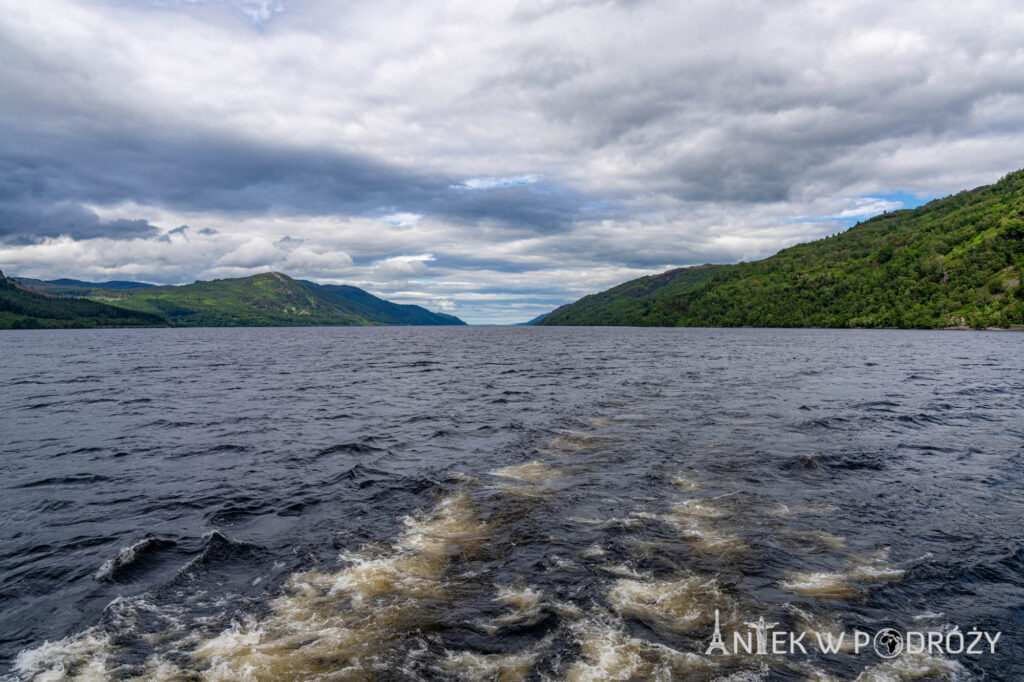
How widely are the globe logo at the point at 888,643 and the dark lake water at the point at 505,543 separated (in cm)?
24

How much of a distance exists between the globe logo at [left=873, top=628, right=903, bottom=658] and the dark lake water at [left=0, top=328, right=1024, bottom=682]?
0.78ft

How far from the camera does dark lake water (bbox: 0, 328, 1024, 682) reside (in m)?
9.04

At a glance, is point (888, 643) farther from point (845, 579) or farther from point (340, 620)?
point (340, 620)

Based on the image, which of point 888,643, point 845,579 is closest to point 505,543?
point 845,579

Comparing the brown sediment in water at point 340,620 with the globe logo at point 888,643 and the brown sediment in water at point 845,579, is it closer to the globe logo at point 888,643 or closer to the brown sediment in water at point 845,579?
the brown sediment in water at point 845,579

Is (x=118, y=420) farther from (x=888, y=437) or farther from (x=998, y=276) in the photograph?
(x=998, y=276)

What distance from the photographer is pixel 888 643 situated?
9227mm

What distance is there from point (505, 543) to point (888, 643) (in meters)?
8.84

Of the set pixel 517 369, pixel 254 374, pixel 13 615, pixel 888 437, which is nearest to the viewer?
pixel 13 615

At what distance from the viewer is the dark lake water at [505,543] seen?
9.04 m

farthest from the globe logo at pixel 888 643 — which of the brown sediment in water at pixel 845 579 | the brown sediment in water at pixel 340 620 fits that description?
the brown sediment in water at pixel 340 620

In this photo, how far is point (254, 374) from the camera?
64562 mm

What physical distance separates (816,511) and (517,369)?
55.3m

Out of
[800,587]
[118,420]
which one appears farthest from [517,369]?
[800,587]
